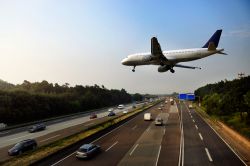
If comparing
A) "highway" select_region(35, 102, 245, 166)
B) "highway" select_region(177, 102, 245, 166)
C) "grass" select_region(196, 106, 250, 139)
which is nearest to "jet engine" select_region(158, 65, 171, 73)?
"highway" select_region(35, 102, 245, 166)

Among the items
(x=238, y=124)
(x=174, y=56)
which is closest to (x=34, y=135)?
(x=174, y=56)

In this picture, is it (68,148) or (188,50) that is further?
(188,50)

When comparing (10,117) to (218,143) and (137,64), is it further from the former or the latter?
(218,143)

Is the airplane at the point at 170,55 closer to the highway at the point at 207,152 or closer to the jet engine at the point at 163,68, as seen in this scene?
the jet engine at the point at 163,68

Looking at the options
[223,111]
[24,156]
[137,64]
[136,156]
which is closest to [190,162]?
[136,156]

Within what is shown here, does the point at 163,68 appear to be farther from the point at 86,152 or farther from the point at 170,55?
the point at 86,152

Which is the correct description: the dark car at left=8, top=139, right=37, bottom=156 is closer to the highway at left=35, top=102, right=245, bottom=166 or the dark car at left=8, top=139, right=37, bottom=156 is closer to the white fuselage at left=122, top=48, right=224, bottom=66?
the highway at left=35, top=102, right=245, bottom=166

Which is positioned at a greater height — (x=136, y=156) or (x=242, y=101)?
(x=242, y=101)
